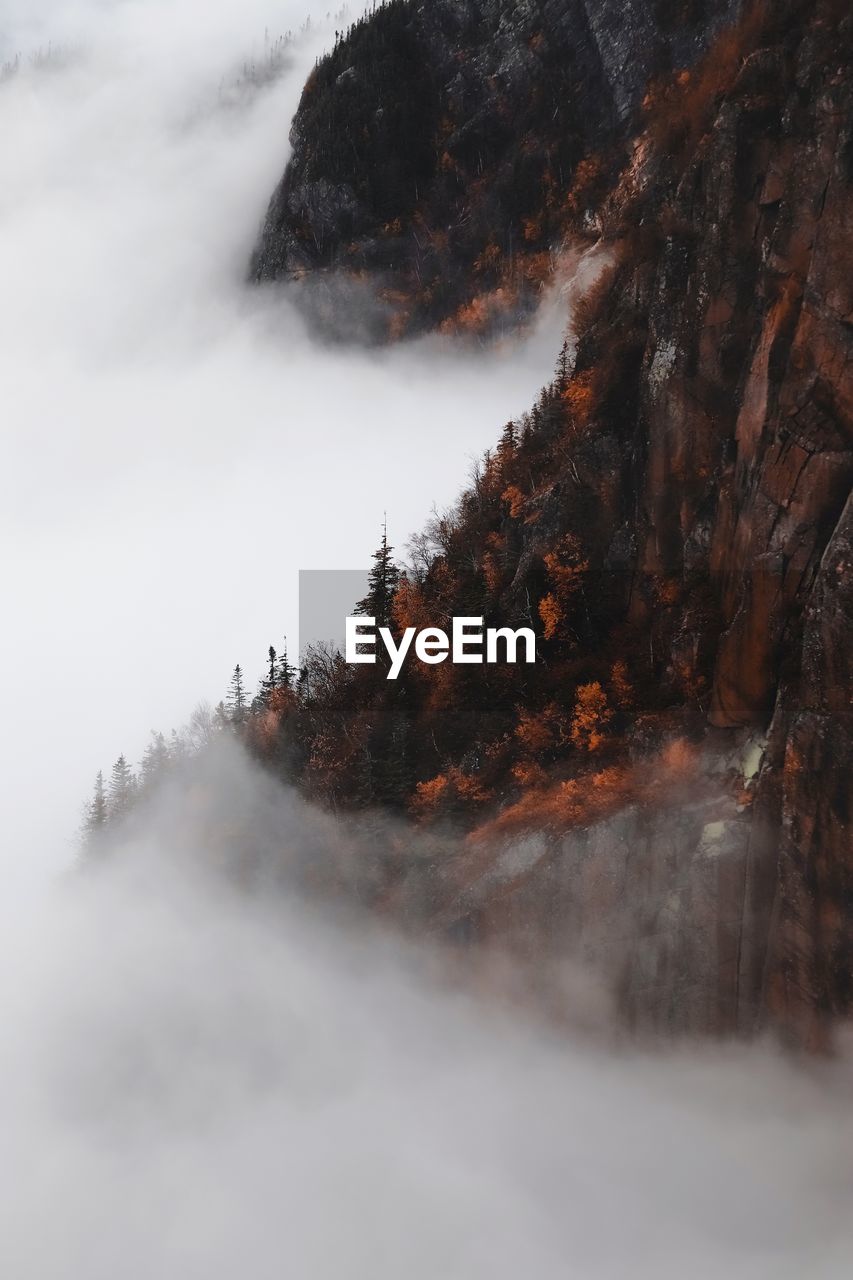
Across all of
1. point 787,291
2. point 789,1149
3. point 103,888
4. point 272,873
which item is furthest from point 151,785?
point 787,291

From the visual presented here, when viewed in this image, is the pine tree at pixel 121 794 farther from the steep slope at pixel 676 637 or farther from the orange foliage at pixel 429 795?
the orange foliage at pixel 429 795

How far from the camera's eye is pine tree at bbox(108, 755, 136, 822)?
4606 inches

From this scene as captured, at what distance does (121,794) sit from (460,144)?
319 feet

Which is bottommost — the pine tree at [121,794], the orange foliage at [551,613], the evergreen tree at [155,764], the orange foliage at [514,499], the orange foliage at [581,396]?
the pine tree at [121,794]

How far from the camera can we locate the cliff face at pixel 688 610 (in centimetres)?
5088

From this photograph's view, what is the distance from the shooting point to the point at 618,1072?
6019cm

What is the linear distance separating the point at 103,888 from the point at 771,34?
326 ft

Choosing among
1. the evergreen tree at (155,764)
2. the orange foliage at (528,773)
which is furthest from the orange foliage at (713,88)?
the evergreen tree at (155,764)

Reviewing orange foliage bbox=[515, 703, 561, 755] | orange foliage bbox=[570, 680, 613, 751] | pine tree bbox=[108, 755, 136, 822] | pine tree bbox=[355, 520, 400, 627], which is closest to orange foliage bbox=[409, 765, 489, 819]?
orange foliage bbox=[515, 703, 561, 755]

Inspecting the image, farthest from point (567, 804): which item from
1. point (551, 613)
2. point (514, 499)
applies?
point (514, 499)

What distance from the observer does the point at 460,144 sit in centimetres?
13550

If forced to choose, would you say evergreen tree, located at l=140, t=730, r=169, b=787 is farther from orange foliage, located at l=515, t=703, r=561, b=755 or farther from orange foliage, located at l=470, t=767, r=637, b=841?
orange foliage, located at l=515, t=703, r=561, b=755

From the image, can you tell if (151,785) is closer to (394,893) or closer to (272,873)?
(272,873)

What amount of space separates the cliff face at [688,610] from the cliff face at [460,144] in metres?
51.1
